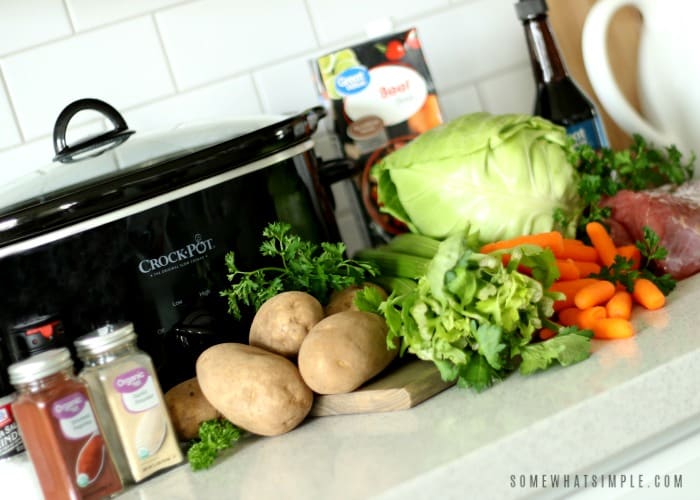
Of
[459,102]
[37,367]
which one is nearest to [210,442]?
[37,367]

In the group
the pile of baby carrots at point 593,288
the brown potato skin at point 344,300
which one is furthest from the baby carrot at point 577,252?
the brown potato skin at point 344,300

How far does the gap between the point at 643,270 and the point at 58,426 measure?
674 mm

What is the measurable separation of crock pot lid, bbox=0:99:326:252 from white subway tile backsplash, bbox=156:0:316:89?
0.31 meters

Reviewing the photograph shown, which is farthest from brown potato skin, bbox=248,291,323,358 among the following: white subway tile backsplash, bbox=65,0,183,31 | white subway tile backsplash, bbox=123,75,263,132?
white subway tile backsplash, bbox=65,0,183,31

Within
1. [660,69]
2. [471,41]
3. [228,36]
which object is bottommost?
[660,69]

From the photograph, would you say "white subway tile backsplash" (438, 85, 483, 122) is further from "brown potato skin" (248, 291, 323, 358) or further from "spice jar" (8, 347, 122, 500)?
A: "spice jar" (8, 347, 122, 500)

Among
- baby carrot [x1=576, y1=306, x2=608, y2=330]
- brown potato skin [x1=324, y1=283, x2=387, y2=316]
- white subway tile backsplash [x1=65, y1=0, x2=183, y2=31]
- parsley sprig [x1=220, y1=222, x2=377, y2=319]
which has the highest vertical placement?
white subway tile backsplash [x1=65, y1=0, x2=183, y2=31]

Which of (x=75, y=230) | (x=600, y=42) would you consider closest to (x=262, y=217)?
(x=75, y=230)

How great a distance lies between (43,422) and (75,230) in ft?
0.72

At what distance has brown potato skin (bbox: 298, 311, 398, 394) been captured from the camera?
3.07 ft

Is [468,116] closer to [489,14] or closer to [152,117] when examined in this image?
[489,14]

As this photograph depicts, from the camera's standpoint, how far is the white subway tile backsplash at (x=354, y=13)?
150 centimetres

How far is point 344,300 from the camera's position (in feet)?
3.55

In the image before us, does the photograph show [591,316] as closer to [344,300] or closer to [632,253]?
[632,253]
